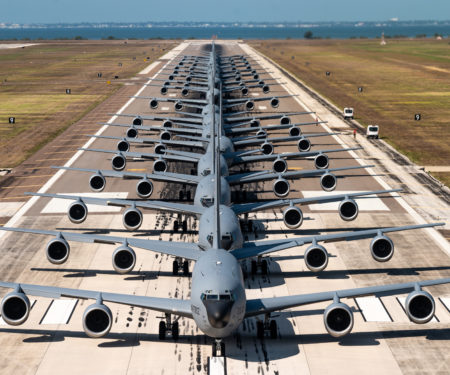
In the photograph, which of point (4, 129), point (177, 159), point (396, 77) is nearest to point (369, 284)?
point (177, 159)

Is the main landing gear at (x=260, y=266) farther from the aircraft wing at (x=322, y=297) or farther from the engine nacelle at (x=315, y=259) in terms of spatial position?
the aircraft wing at (x=322, y=297)

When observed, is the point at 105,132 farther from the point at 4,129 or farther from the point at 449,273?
the point at 449,273

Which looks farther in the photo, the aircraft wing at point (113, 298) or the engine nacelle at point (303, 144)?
the engine nacelle at point (303, 144)

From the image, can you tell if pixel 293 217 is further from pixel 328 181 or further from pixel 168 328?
pixel 168 328

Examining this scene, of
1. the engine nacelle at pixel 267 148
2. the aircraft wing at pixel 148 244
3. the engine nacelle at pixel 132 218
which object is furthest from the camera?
the engine nacelle at pixel 267 148

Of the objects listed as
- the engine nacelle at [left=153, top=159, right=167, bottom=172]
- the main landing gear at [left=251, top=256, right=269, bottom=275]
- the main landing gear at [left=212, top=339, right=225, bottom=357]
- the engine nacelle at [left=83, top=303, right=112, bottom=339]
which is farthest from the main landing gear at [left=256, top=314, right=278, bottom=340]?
the engine nacelle at [left=153, top=159, right=167, bottom=172]

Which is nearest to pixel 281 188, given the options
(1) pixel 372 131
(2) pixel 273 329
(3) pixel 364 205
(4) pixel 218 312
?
(3) pixel 364 205

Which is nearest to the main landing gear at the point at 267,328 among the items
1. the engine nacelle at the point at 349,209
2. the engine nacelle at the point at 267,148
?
the engine nacelle at the point at 349,209
